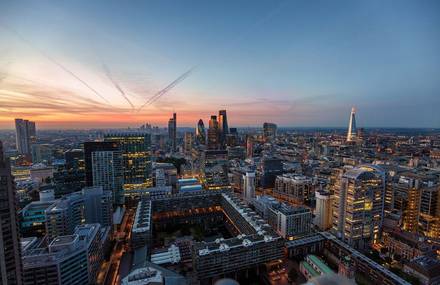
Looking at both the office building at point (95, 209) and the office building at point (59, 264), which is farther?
the office building at point (95, 209)

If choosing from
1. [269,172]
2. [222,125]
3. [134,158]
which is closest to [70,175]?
[134,158]

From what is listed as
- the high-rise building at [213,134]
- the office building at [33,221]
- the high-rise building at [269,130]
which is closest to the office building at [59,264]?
the office building at [33,221]

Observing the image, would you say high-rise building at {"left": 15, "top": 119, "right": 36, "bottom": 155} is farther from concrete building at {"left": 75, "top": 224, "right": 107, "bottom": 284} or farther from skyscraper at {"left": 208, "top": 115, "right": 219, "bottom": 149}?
skyscraper at {"left": 208, "top": 115, "right": 219, "bottom": 149}

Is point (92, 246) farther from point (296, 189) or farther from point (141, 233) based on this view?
point (296, 189)

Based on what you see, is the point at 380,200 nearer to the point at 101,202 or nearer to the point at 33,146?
the point at 101,202

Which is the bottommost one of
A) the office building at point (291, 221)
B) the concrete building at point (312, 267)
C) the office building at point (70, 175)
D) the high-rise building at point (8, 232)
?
the concrete building at point (312, 267)

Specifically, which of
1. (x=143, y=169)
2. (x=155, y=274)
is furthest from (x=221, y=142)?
(x=155, y=274)

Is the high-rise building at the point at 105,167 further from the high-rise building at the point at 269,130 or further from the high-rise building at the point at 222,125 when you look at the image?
the high-rise building at the point at 269,130
